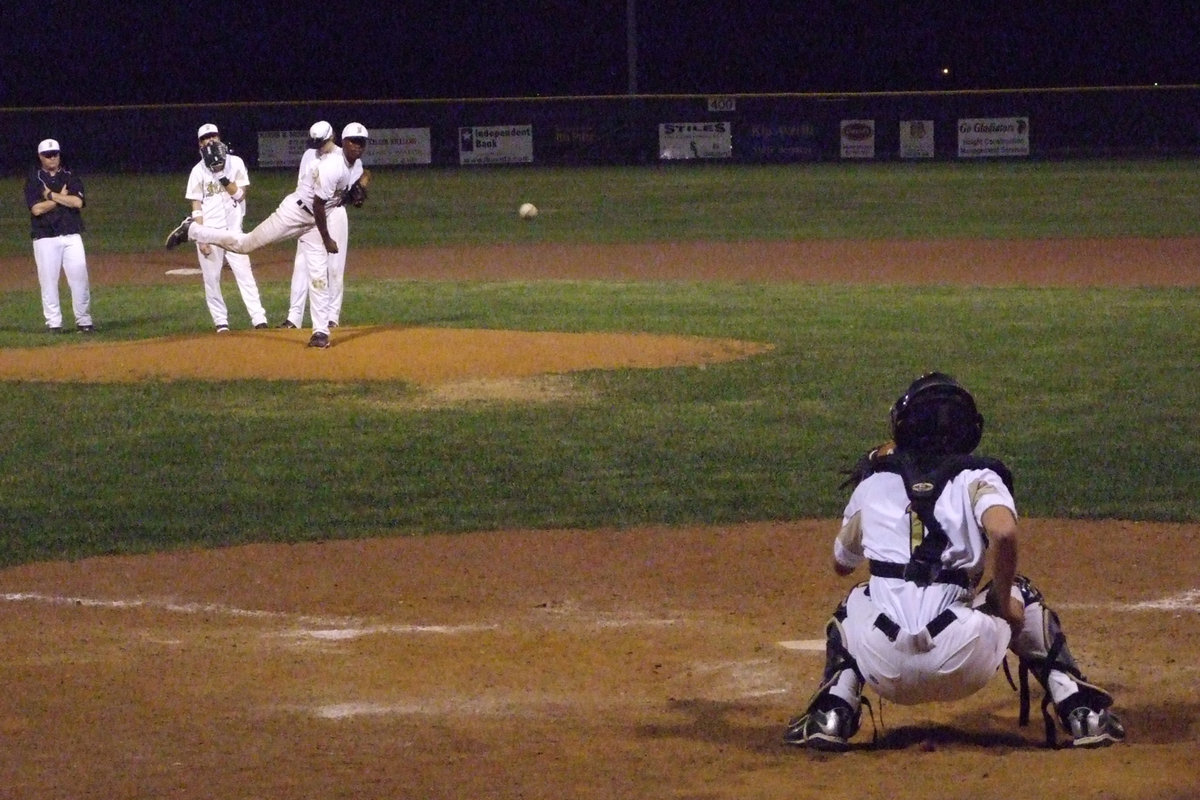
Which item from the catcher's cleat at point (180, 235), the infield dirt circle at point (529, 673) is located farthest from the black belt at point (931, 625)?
the catcher's cleat at point (180, 235)

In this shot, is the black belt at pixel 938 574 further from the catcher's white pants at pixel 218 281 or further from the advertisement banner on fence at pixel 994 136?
the advertisement banner on fence at pixel 994 136

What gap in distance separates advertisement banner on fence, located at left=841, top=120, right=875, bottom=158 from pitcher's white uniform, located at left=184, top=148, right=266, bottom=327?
24.7 metres

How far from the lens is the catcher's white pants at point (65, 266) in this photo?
14828mm

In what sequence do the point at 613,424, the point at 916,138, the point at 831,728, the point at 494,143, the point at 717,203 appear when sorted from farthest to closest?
1. the point at 494,143
2. the point at 916,138
3. the point at 717,203
4. the point at 613,424
5. the point at 831,728

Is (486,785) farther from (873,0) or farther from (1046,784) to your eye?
(873,0)

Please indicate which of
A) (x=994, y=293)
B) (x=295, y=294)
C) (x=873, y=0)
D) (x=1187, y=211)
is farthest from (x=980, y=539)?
(x=873, y=0)

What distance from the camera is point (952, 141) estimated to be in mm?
36781

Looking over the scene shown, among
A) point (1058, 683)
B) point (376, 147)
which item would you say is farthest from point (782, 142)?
point (1058, 683)

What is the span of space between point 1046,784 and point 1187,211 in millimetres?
25560

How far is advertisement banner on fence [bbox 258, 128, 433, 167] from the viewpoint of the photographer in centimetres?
3559

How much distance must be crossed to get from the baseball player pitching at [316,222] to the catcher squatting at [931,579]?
7.84 m

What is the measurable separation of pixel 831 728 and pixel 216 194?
35.2 feet

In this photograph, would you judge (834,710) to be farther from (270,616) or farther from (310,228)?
(310,228)

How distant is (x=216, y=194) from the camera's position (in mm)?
13953
